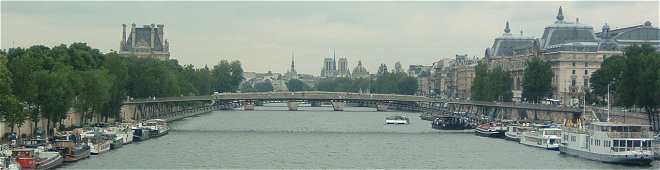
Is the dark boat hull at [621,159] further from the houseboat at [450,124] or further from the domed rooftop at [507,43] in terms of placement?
the domed rooftop at [507,43]

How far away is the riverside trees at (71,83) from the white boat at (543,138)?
31992mm

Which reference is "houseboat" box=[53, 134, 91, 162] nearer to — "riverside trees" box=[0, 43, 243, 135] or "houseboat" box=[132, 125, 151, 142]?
"riverside trees" box=[0, 43, 243, 135]

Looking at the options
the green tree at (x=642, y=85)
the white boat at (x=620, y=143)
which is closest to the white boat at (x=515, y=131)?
the green tree at (x=642, y=85)

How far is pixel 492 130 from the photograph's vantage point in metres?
104

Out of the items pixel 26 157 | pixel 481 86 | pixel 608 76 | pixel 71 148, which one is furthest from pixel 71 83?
pixel 481 86

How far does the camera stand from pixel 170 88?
141m

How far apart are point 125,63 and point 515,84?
193ft

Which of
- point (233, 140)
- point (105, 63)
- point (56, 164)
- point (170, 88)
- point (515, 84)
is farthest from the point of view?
point (515, 84)

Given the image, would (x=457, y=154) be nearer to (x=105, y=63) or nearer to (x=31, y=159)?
(x=31, y=159)

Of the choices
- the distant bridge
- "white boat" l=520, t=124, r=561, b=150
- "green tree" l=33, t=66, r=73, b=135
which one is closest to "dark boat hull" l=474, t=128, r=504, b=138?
the distant bridge

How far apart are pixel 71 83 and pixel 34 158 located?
29164mm

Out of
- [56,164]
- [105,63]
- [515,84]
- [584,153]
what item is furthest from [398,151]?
[515,84]

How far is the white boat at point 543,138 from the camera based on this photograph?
86.5m

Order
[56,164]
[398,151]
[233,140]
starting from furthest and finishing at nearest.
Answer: [233,140]
[398,151]
[56,164]
